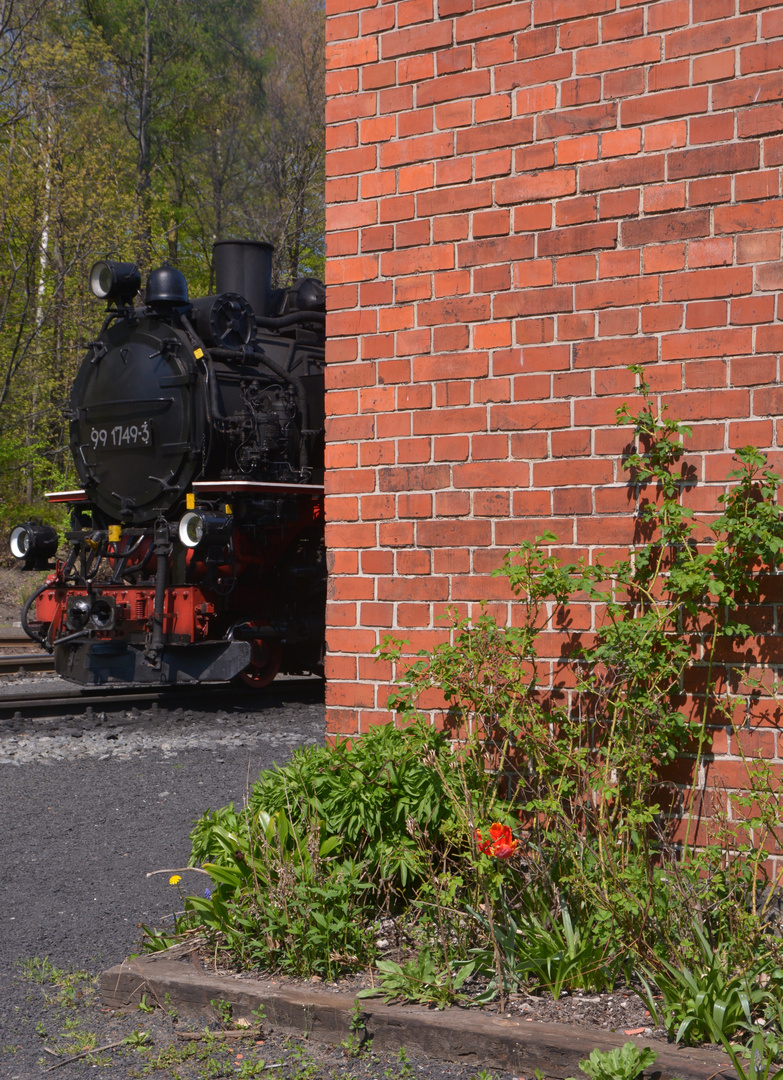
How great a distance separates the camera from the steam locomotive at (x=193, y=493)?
8906 mm

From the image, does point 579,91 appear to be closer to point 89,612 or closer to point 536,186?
point 536,186

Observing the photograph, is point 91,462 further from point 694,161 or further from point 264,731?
point 694,161

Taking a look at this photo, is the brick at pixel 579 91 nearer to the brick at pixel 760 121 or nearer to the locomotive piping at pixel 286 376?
the brick at pixel 760 121

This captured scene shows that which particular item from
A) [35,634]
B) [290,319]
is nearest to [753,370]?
[290,319]

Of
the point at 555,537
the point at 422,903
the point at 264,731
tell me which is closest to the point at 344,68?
the point at 555,537

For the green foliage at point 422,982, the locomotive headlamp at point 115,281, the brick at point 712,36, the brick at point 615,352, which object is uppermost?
the locomotive headlamp at point 115,281

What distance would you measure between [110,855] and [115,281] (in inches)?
259

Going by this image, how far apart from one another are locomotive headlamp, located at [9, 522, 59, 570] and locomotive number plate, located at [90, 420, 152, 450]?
1.22m

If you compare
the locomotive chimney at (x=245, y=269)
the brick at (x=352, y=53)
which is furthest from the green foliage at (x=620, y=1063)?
the locomotive chimney at (x=245, y=269)

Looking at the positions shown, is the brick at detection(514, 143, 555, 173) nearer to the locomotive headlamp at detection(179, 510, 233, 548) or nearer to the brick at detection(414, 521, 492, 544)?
the brick at detection(414, 521, 492, 544)

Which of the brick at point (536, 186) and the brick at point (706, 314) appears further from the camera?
the brick at point (536, 186)

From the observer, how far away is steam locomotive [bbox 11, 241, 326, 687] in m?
8.91

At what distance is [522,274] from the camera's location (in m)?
3.40

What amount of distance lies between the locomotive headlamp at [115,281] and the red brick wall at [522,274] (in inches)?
266
